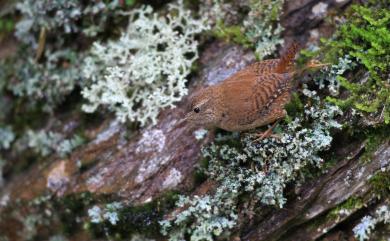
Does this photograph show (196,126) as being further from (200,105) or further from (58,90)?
(58,90)

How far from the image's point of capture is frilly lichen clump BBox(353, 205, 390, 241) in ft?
12.6

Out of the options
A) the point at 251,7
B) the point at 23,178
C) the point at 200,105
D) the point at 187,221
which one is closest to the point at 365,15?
the point at 251,7

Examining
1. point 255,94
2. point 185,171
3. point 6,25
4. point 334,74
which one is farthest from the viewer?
point 6,25

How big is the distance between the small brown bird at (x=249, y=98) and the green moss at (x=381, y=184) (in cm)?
86

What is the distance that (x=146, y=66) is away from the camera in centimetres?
475

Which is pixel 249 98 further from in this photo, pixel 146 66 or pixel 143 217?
pixel 143 217

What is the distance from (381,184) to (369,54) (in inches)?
41.6

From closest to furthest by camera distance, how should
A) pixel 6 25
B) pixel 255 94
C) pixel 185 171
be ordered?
pixel 255 94 < pixel 185 171 < pixel 6 25

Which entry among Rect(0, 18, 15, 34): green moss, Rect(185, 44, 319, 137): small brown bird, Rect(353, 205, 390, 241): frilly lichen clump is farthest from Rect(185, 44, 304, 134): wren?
Rect(0, 18, 15, 34): green moss

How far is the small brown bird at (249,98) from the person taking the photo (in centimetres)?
398

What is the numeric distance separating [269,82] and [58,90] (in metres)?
2.41

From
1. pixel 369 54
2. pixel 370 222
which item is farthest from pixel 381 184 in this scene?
pixel 369 54

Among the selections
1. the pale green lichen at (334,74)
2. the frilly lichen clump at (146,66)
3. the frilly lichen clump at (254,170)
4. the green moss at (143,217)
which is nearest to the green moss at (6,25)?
the frilly lichen clump at (146,66)

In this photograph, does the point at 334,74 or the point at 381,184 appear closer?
the point at 381,184
